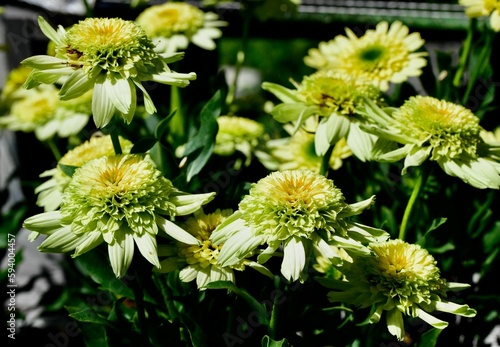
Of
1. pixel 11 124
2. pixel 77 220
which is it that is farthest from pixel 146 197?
pixel 11 124

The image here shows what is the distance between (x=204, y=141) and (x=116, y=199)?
0.30 m

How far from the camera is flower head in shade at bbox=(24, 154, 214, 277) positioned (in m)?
0.81

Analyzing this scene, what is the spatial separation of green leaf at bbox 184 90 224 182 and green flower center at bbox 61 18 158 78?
0.21 metres

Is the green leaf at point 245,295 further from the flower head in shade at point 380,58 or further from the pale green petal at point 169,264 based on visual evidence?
the flower head in shade at point 380,58

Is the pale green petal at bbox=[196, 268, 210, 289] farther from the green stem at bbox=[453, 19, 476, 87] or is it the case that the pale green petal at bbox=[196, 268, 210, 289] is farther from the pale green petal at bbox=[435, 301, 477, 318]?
the green stem at bbox=[453, 19, 476, 87]

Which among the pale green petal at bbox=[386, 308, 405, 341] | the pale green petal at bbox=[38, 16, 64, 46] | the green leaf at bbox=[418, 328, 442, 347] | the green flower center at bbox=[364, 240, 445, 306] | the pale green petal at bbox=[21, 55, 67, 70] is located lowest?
the green leaf at bbox=[418, 328, 442, 347]

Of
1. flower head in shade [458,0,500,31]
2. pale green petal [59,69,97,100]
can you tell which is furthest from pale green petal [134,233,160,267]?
flower head in shade [458,0,500,31]

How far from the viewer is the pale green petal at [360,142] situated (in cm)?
105

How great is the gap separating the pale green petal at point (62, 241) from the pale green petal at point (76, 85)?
0.18 meters

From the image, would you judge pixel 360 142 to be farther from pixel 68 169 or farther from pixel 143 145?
pixel 68 169

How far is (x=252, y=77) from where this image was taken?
321 cm

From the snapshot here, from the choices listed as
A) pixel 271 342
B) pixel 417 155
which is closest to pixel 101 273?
pixel 271 342

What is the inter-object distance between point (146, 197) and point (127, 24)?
0.27m

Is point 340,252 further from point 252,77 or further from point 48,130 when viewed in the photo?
point 252,77
